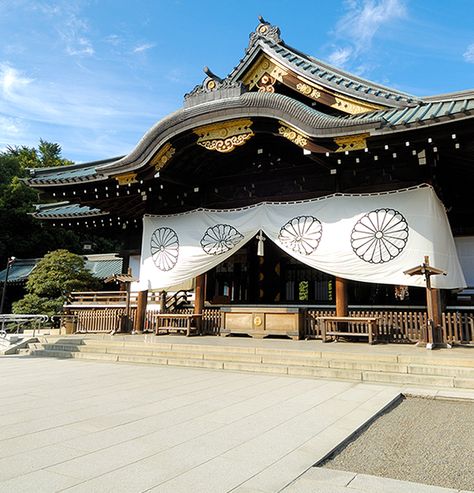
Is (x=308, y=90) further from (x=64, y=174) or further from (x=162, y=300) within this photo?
(x=64, y=174)

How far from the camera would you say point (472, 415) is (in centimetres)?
427

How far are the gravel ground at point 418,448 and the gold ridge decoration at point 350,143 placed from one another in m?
5.16

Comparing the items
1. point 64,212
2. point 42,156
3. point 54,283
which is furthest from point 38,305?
point 42,156

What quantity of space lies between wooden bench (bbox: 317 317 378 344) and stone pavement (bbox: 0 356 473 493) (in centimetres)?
256

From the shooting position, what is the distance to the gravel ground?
9.13 feet

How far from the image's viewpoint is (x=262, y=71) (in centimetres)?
1095

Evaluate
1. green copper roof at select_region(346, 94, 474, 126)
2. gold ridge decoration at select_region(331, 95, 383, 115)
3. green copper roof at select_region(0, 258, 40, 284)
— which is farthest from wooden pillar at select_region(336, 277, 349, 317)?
green copper roof at select_region(0, 258, 40, 284)

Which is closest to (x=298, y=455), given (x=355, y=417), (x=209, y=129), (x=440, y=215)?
(x=355, y=417)

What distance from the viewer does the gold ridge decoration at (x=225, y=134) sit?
9188mm

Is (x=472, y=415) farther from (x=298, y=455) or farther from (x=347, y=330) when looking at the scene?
(x=347, y=330)

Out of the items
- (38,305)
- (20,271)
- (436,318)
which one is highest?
(20,271)

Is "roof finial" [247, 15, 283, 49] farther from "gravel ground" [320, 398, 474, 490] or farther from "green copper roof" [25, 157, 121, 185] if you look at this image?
"gravel ground" [320, 398, 474, 490]

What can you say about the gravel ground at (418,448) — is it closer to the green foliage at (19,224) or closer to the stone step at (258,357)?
the stone step at (258,357)

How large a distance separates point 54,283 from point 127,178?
8808 mm
